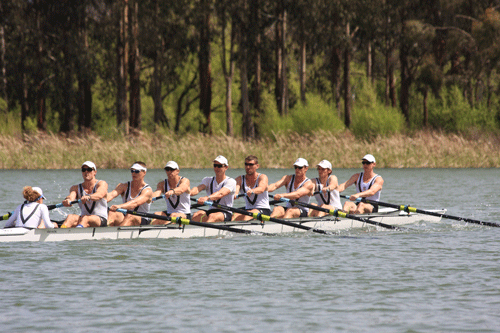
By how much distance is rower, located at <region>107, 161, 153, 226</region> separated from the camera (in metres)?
14.0

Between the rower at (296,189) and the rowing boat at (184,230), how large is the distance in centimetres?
37

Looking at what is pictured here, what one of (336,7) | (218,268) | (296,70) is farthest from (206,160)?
(296,70)

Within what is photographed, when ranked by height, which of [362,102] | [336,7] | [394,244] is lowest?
[394,244]

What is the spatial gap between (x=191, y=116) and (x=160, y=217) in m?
49.7

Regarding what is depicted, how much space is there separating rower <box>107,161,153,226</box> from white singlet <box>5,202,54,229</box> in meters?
1.29

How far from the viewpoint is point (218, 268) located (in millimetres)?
11914

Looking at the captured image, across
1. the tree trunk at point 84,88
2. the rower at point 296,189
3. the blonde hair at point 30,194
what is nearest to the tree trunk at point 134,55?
the tree trunk at point 84,88

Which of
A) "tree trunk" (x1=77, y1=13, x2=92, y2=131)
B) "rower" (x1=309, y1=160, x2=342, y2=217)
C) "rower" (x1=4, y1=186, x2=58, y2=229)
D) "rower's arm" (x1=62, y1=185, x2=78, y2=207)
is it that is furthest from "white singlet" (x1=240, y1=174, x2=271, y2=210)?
"tree trunk" (x1=77, y1=13, x2=92, y2=131)

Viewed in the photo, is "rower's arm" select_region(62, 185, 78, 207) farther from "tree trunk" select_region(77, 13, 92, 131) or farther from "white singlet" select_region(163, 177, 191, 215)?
"tree trunk" select_region(77, 13, 92, 131)

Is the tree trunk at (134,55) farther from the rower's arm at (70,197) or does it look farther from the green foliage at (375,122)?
the rower's arm at (70,197)

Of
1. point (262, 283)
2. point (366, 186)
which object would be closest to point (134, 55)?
point (366, 186)

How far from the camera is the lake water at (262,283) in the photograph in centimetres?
861

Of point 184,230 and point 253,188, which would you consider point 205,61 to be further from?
point 184,230

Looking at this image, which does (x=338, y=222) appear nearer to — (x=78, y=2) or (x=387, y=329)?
(x=387, y=329)
